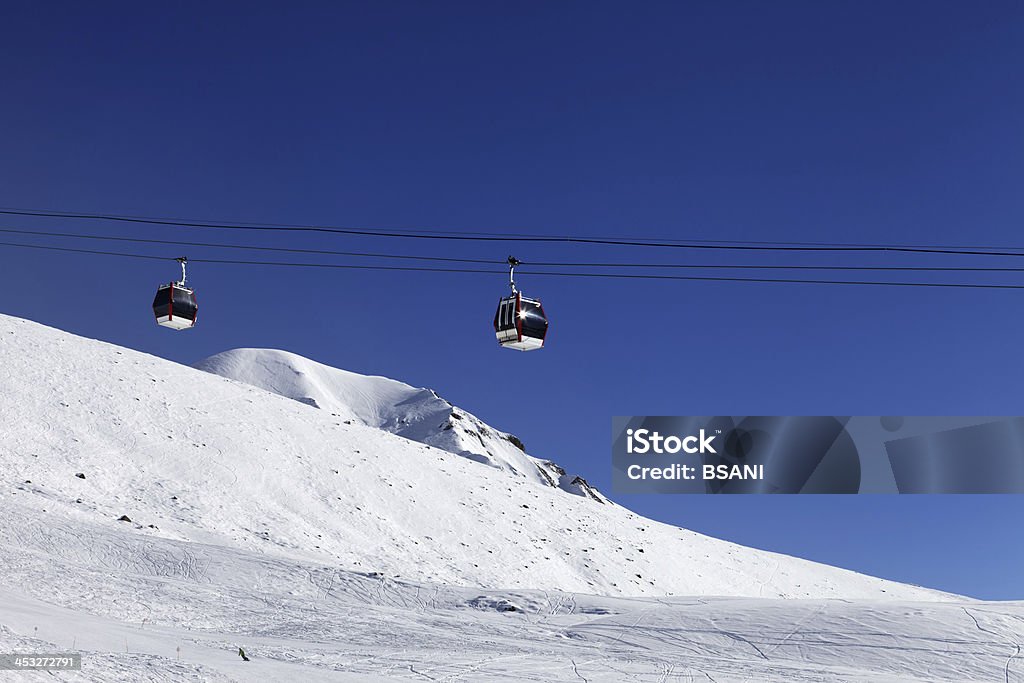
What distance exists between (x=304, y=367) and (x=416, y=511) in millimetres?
89561

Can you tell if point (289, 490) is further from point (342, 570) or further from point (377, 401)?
point (377, 401)

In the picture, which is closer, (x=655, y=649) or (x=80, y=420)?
(x=655, y=649)

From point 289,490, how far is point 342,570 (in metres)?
10.4

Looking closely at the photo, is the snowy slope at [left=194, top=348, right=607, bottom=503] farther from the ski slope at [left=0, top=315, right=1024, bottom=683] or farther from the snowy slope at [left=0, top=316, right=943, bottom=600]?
the ski slope at [left=0, top=315, right=1024, bottom=683]

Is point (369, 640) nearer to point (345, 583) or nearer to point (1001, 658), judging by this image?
point (345, 583)

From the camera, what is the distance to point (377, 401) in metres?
118

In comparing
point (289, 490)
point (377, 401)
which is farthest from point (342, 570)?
point (377, 401)

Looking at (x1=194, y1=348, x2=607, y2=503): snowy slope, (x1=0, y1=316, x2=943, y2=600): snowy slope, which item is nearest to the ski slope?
(x1=0, y1=316, x2=943, y2=600): snowy slope

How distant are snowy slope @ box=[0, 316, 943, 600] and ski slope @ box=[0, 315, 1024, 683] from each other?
0.12 meters

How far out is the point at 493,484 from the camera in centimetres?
4384

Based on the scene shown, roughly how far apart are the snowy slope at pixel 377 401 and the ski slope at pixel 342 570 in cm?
4220

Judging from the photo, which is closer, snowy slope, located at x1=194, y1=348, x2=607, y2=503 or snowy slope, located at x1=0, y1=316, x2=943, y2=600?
snowy slope, located at x1=0, y1=316, x2=943, y2=600

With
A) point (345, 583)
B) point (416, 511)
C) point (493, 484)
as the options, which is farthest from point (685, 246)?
point (493, 484)

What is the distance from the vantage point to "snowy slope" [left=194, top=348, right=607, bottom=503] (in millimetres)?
93312
